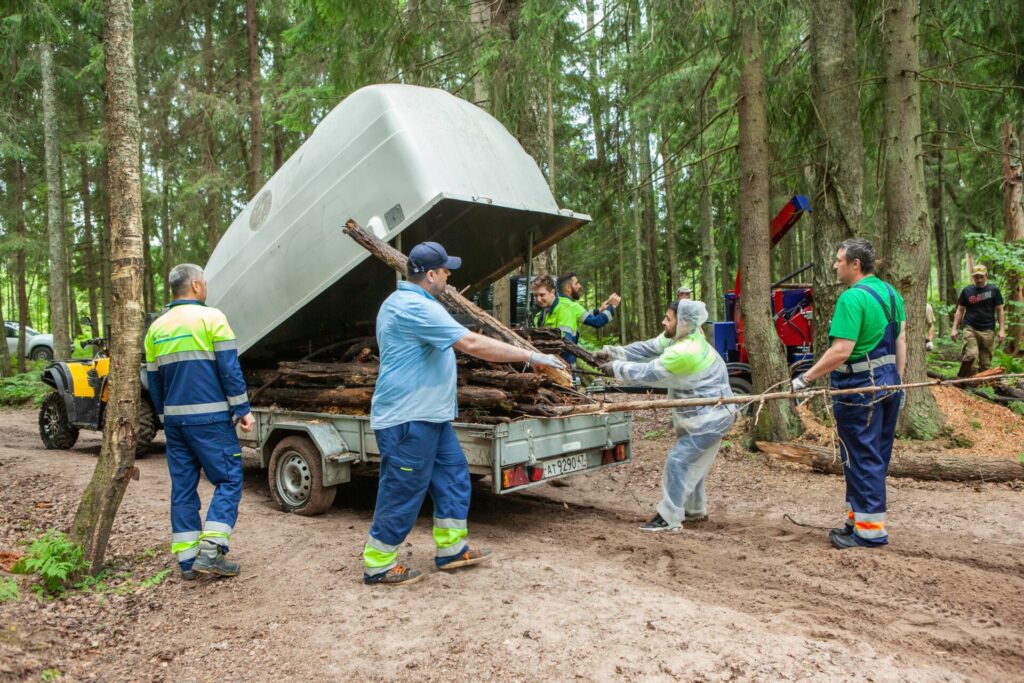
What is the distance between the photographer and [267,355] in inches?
305

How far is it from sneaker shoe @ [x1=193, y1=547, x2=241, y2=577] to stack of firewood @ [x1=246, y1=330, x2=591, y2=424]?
80.2 inches

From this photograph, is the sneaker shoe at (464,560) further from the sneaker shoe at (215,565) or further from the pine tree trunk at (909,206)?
the pine tree trunk at (909,206)

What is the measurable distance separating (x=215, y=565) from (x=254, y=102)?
44.3ft

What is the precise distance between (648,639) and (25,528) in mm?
4998

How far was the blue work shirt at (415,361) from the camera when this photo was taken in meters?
4.44

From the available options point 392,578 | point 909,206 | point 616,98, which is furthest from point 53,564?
point 616,98

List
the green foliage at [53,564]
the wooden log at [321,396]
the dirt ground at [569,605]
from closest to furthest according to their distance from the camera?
the dirt ground at [569,605] → the green foliage at [53,564] → the wooden log at [321,396]

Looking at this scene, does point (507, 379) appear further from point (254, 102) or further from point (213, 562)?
point (254, 102)

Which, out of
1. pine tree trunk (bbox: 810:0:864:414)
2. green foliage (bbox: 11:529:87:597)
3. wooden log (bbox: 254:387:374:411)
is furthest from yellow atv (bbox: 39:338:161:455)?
pine tree trunk (bbox: 810:0:864:414)

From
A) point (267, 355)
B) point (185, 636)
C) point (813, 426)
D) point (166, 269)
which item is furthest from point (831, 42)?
point (166, 269)

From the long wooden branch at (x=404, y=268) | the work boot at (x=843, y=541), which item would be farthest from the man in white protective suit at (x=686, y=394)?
the work boot at (x=843, y=541)

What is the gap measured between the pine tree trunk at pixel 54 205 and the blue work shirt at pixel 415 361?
14202 millimetres

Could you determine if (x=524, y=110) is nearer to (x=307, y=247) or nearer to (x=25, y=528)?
(x=307, y=247)

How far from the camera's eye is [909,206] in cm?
812
